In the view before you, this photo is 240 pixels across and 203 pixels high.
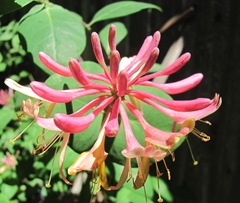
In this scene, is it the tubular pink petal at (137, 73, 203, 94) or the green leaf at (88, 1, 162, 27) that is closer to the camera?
the tubular pink petal at (137, 73, 203, 94)

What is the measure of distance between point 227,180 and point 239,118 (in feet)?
1.16

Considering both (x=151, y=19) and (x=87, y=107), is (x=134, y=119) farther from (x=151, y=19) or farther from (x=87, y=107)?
(x=151, y=19)

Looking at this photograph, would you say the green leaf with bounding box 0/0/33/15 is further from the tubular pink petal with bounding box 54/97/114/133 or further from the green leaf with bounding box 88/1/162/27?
the green leaf with bounding box 88/1/162/27

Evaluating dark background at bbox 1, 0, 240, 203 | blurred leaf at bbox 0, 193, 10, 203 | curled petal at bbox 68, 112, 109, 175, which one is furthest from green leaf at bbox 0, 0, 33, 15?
dark background at bbox 1, 0, 240, 203

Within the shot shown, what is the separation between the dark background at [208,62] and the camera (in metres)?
1.90

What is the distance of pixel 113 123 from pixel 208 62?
139 cm

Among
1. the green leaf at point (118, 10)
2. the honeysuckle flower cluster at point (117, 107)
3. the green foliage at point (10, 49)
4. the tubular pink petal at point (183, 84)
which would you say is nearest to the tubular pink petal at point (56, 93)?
the honeysuckle flower cluster at point (117, 107)

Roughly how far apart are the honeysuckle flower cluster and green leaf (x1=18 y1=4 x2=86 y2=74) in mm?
86

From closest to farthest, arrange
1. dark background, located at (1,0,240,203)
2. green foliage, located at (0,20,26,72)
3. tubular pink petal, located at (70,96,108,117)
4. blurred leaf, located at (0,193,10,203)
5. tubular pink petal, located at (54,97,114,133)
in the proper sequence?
tubular pink petal, located at (54,97,114,133)
tubular pink petal, located at (70,96,108,117)
blurred leaf, located at (0,193,10,203)
green foliage, located at (0,20,26,72)
dark background, located at (1,0,240,203)

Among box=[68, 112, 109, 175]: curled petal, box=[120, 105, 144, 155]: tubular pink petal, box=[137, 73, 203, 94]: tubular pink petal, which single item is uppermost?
box=[137, 73, 203, 94]: tubular pink petal

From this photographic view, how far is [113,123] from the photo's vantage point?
2.20ft

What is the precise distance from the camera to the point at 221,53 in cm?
196

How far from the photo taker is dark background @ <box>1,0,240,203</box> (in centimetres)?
190

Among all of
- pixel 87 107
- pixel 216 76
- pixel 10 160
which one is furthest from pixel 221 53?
pixel 87 107
